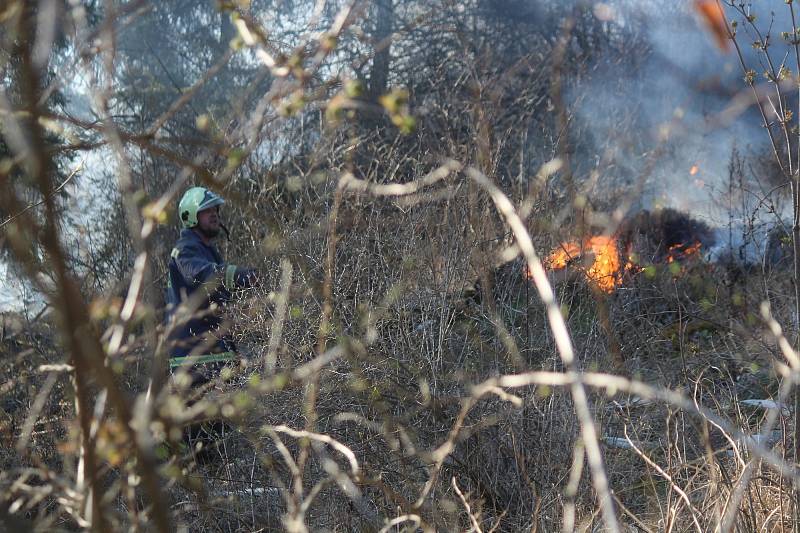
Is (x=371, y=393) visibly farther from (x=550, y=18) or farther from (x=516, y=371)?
(x=550, y=18)

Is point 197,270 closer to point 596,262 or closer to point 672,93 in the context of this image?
point 596,262

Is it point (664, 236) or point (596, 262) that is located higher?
point (596, 262)

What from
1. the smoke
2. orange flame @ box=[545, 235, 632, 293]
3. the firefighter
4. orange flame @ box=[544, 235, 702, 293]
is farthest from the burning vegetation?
the firefighter

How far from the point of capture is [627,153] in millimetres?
14086

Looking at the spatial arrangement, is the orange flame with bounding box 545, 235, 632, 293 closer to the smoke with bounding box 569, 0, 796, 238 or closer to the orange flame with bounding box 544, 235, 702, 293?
the orange flame with bounding box 544, 235, 702, 293

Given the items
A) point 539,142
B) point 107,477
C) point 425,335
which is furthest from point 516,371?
point 539,142

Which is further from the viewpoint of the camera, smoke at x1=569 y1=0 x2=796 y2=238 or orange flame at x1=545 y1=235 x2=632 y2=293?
smoke at x1=569 y1=0 x2=796 y2=238

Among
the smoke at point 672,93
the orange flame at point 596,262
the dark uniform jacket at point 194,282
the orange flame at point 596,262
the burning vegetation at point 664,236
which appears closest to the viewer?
the orange flame at point 596,262

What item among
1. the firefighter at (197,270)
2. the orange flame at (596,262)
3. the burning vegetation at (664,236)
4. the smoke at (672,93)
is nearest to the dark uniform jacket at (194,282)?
the firefighter at (197,270)

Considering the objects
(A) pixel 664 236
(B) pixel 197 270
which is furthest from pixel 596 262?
(A) pixel 664 236

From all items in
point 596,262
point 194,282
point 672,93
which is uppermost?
point 194,282

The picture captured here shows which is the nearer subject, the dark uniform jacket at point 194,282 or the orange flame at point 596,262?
the orange flame at point 596,262

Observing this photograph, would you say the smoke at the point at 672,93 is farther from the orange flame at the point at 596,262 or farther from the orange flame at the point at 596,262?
the orange flame at the point at 596,262

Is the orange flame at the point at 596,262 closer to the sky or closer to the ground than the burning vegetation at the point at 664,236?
closer to the sky
